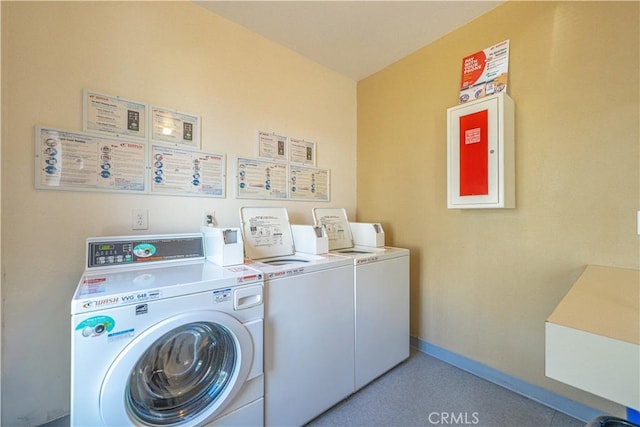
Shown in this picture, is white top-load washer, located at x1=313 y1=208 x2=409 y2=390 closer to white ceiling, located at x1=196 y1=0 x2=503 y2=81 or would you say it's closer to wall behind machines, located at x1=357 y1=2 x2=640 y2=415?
wall behind machines, located at x1=357 y1=2 x2=640 y2=415

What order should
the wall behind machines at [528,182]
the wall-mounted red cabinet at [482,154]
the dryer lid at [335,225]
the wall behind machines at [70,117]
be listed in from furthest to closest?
the dryer lid at [335,225]
the wall-mounted red cabinet at [482,154]
the wall behind machines at [528,182]
the wall behind machines at [70,117]

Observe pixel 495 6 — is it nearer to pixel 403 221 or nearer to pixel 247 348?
pixel 403 221

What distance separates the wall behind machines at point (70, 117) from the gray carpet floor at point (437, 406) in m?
1.48

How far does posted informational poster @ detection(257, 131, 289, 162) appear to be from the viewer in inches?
84.1

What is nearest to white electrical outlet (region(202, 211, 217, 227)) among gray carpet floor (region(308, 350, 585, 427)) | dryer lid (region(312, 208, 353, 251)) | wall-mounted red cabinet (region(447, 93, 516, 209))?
dryer lid (region(312, 208, 353, 251))

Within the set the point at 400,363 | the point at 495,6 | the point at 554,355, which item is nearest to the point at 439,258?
the point at 400,363

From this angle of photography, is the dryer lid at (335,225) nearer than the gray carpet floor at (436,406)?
No

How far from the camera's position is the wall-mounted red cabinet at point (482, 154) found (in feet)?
5.45

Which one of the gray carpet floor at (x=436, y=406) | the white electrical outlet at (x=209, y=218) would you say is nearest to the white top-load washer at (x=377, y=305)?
the gray carpet floor at (x=436, y=406)

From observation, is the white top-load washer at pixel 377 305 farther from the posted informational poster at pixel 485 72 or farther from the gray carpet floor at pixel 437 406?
the posted informational poster at pixel 485 72

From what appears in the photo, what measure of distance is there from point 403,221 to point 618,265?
1327mm

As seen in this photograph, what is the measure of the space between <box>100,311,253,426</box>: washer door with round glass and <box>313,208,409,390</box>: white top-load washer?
832 millimetres

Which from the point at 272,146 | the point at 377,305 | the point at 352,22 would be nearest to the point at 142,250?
the point at 272,146

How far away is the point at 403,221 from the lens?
2426 mm
